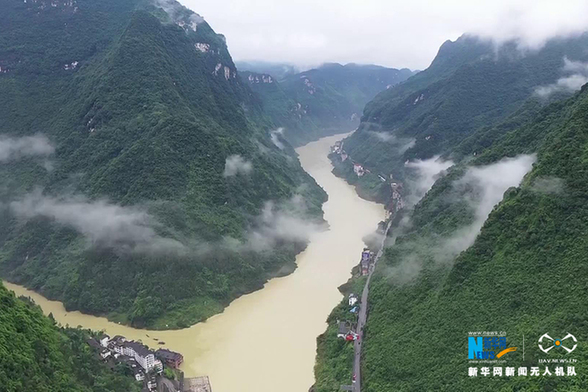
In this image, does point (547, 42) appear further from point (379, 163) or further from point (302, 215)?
point (302, 215)

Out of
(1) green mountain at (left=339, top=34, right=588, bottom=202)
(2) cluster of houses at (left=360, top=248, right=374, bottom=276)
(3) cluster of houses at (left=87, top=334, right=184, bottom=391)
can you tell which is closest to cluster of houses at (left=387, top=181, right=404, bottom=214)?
(1) green mountain at (left=339, top=34, right=588, bottom=202)

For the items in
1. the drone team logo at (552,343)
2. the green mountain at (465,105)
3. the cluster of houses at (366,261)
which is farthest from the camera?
the green mountain at (465,105)

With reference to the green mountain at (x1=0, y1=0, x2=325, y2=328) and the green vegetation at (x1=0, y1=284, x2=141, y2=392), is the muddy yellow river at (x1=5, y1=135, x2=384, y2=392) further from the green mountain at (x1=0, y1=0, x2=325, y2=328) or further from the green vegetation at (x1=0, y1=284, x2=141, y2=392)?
the green vegetation at (x1=0, y1=284, x2=141, y2=392)

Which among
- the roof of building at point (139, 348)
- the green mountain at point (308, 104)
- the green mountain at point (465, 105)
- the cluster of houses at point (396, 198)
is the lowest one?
the roof of building at point (139, 348)

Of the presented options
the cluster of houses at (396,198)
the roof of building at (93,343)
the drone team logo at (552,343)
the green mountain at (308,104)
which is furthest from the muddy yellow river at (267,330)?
the green mountain at (308,104)

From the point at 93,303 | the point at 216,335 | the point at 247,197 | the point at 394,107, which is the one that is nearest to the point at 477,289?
the point at 216,335

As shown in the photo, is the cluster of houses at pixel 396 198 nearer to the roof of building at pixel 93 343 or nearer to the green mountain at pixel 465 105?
the green mountain at pixel 465 105

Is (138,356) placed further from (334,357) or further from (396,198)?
(396,198)
